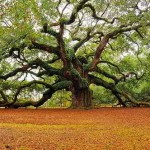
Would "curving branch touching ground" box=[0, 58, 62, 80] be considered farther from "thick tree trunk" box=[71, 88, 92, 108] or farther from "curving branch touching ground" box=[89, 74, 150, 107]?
"curving branch touching ground" box=[89, 74, 150, 107]

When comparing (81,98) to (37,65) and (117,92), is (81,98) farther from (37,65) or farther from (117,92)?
(37,65)

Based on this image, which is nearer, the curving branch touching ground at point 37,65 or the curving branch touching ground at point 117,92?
the curving branch touching ground at point 37,65

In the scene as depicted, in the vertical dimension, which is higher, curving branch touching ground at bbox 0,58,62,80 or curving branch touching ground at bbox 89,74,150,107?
curving branch touching ground at bbox 0,58,62,80

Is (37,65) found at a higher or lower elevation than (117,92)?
higher

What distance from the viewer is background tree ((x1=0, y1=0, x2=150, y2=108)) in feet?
66.6

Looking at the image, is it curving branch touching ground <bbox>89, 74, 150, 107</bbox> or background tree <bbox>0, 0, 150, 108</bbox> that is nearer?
background tree <bbox>0, 0, 150, 108</bbox>

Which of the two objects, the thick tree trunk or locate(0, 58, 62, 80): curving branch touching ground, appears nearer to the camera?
locate(0, 58, 62, 80): curving branch touching ground

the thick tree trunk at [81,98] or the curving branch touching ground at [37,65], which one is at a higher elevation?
the curving branch touching ground at [37,65]

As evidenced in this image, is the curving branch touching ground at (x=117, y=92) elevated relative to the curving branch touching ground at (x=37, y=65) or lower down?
lower down

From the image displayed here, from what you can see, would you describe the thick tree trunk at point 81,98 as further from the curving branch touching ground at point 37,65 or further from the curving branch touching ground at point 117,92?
the curving branch touching ground at point 37,65

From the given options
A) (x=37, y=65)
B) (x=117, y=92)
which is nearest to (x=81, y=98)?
(x=117, y=92)

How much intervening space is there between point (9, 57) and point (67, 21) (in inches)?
207

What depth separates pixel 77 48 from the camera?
23953 mm

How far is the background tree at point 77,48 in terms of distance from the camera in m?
20.3
